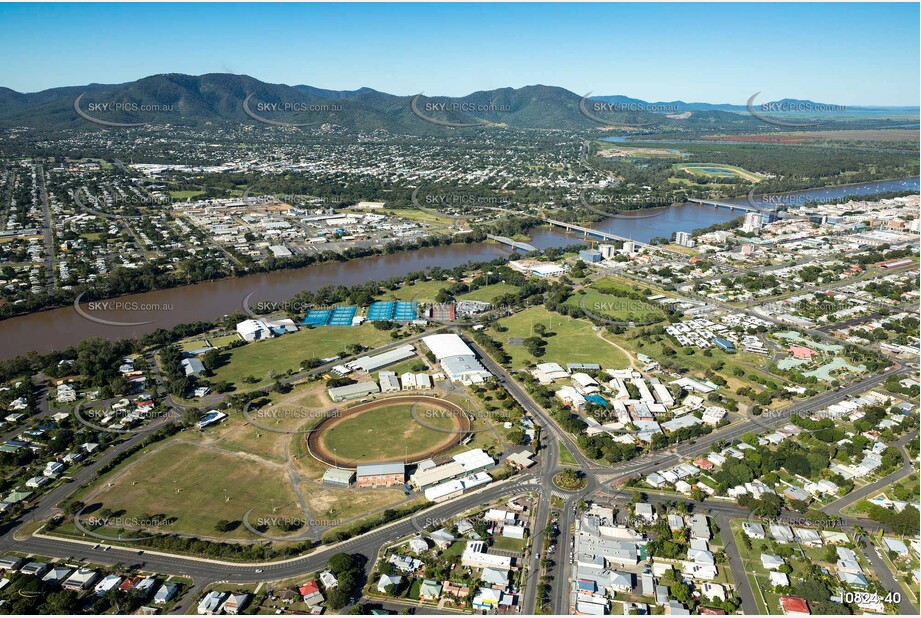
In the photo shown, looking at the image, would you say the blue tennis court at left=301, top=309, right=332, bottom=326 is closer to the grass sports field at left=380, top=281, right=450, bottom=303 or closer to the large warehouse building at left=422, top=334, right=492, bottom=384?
the grass sports field at left=380, top=281, right=450, bottom=303

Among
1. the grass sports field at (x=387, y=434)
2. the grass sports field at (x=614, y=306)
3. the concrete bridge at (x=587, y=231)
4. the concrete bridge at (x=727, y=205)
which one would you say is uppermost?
the concrete bridge at (x=727, y=205)

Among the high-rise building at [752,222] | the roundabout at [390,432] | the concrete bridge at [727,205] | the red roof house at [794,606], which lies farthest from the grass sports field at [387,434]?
the concrete bridge at [727,205]

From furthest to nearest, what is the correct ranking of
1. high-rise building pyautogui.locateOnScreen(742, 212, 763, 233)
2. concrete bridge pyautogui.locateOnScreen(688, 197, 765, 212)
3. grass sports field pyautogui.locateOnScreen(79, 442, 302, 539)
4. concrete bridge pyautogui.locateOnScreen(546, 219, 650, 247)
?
concrete bridge pyautogui.locateOnScreen(688, 197, 765, 212)
high-rise building pyautogui.locateOnScreen(742, 212, 763, 233)
concrete bridge pyautogui.locateOnScreen(546, 219, 650, 247)
grass sports field pyautogui.locateOnScreen(79, 442, 302, 539)

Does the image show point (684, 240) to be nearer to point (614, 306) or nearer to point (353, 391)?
point (614, 306)

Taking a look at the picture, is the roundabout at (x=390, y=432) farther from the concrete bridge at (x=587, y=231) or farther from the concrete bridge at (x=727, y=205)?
the concrete bridge at (x=727, y=205)

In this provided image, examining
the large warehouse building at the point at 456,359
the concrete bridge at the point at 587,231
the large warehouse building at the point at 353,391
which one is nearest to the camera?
the large warehouse building at the point at 353,391

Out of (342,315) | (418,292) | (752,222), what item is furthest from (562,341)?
(752,222)

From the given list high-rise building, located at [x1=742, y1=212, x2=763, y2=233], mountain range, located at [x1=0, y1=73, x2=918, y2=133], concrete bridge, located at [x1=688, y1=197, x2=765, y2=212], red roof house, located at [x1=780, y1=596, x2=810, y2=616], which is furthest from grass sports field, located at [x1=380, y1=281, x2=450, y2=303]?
mountain range, located at [x1=0, y1=73, x2=918, y2=133]
